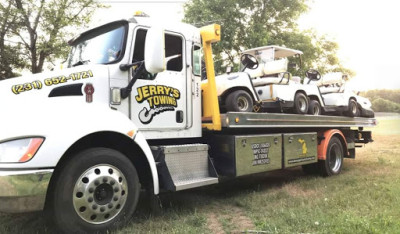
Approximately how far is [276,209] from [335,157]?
4.01m

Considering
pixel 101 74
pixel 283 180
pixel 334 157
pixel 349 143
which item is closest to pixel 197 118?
pixel 101 74

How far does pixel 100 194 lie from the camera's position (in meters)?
3.79

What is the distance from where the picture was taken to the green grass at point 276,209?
3.99m

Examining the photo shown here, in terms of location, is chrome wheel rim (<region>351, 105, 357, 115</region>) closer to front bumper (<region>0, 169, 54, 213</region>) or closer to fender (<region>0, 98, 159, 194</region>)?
fender (<region>0, 98, 159, 194</region>)

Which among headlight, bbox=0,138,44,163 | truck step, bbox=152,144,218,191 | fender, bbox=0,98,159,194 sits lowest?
truck step, bbox=152,144,218,191

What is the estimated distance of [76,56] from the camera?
16.8ft

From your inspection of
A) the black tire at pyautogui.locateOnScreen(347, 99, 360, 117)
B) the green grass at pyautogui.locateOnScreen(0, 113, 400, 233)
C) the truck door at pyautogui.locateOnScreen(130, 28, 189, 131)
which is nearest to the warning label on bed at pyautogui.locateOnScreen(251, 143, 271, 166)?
the green grass at pyautogui.locateOnScreen(0, 113, 400, 233)

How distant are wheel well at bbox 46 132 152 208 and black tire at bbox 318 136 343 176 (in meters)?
4.69

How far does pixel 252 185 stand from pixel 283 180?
0.89m

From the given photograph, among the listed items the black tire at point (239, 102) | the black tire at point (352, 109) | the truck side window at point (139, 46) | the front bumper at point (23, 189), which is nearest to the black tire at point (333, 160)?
the black tire at point (352, 109)

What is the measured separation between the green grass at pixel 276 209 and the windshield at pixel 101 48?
2.12 meters

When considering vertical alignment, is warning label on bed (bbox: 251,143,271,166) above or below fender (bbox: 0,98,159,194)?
below

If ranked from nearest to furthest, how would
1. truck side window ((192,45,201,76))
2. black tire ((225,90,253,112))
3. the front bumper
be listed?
1. the front bumper
2. truck side window ((192,45,201,76))
3. black tire ((225,90,253,112))

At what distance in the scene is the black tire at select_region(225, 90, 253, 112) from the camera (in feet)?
19.4
